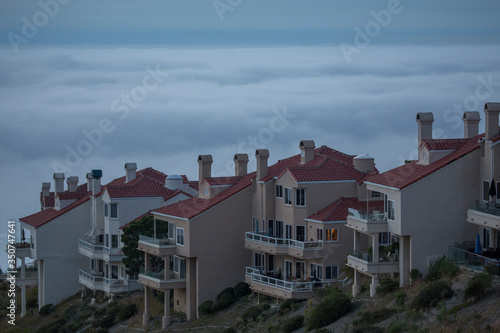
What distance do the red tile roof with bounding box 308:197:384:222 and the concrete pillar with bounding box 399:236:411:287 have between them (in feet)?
22.9

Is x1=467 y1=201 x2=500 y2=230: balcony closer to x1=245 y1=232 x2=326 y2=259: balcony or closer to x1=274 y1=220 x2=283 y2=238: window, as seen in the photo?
x1=245 y1=232 x2=326 y2=259: balcony

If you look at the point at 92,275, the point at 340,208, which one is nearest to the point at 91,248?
the point at 92,275

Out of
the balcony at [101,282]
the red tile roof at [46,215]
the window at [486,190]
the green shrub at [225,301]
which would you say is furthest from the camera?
the red tile roof at [46,215]

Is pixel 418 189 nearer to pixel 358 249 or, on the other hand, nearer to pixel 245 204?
pixel 358 249

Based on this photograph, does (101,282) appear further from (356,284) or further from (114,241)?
(356,284)

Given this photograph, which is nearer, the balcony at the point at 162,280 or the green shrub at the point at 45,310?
the balcony at the point at 162,280

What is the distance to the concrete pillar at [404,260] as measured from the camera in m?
58.9

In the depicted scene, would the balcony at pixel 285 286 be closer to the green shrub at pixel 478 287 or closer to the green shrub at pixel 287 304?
the green shrub at pixel 287 304

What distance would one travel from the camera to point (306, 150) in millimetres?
71500

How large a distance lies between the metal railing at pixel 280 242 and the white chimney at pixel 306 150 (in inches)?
233

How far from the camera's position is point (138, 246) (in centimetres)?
7506

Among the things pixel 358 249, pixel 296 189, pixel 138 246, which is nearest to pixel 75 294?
pixel 138 246

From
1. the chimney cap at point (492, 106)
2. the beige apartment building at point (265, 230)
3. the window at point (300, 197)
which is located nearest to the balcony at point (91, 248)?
the beige apartment building at point (265, 230)

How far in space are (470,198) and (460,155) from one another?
248 cm
